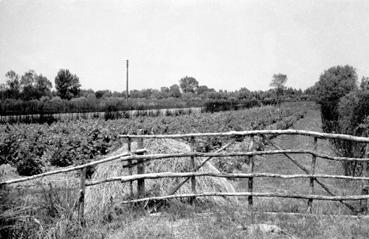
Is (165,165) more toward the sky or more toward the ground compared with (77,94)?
more toward the ground

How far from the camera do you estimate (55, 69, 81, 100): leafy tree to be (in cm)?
6393

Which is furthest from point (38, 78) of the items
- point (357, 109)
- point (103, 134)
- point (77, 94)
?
point (357, 109)

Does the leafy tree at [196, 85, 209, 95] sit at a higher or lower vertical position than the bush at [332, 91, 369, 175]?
higher

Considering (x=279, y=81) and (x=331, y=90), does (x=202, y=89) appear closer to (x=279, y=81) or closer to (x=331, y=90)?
(x=279, y=81)

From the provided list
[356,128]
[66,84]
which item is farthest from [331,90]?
[66,84]

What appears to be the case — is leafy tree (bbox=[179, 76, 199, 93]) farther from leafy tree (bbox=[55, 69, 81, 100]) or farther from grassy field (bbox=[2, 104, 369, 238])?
grassy field (bbox=[2, 104, 369, 238])

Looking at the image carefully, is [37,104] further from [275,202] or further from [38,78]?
[38,78]

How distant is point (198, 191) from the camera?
6.36 m

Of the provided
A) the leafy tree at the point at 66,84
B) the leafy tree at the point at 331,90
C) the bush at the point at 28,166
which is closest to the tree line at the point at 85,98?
the leafy tree at the point at 66,84

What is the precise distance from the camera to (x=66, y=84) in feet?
213

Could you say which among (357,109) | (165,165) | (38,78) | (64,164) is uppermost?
(38,78)

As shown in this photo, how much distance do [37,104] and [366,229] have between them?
102 feet

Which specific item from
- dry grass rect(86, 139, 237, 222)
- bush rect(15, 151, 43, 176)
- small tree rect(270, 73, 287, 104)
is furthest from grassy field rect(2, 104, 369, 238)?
small tree rect(270, 73, 287, 104)

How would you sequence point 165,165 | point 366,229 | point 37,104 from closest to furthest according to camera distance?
1. point 366,229
2. point 165,165
3. point 37,104
